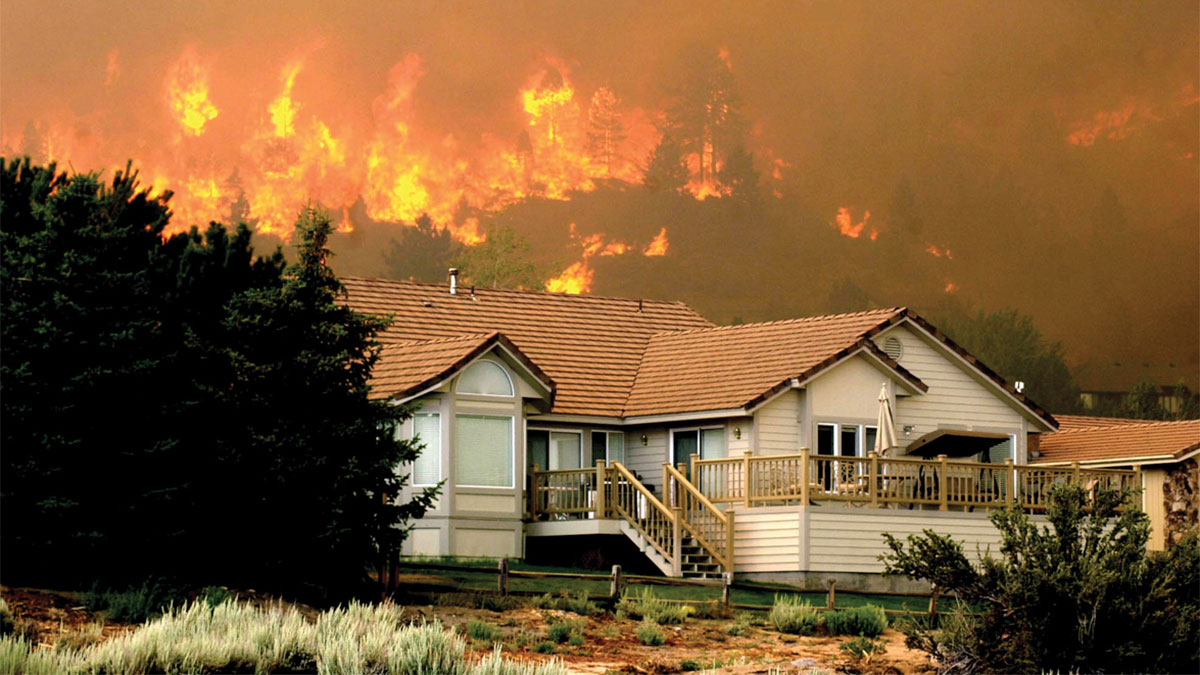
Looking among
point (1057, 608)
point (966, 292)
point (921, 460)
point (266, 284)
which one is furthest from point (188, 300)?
point (966, 292)

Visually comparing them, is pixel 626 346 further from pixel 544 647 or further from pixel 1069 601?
pixel 1069 601

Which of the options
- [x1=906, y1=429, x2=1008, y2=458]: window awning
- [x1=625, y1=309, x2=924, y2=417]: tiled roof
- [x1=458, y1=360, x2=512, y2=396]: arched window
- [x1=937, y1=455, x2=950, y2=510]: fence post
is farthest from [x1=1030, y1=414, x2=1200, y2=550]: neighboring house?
[x1=458, y1=360, x2=512, y2=396]: arched window

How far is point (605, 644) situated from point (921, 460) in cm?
1314

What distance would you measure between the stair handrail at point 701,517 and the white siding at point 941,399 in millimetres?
6091

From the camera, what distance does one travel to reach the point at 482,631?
2409cm

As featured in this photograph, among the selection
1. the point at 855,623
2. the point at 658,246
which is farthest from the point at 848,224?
the point at 855,623

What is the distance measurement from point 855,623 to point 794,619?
0.98m

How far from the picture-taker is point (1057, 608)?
21.6 meters

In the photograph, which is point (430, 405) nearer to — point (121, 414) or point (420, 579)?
point (420, 579)

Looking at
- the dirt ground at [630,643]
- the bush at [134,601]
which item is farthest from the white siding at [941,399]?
the bush at [134,601]

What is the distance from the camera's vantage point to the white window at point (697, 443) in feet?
129

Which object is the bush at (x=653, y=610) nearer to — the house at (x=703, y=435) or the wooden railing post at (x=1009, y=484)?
the house at (x=703, y=435)

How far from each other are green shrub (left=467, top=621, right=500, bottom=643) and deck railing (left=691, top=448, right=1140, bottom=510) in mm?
11648

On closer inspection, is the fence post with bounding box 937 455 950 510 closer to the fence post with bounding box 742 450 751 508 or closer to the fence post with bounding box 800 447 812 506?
the fence post with bounding box 800 447 812 506
